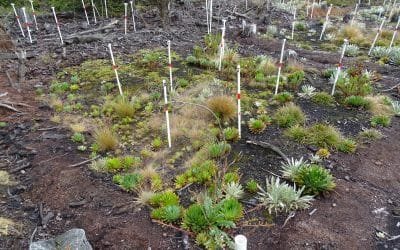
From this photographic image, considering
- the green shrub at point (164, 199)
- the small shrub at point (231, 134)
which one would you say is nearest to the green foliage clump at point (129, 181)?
the green shrub at point (164, 199)

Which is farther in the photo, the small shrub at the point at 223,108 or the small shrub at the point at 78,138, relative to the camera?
the small shrub at the point at 223,108

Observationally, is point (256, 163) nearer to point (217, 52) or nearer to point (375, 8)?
point (217, 52)

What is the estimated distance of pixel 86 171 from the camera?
558 cm

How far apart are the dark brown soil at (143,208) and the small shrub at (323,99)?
717mm

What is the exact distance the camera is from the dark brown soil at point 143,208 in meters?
4.35

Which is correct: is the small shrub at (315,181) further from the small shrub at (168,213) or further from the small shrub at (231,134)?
the small shrub at (168,213)

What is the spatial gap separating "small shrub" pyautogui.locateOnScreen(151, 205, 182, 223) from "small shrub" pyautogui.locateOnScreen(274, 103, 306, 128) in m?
3.16

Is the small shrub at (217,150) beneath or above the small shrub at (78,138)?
above

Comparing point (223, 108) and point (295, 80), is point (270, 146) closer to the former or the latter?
point (223, 108)

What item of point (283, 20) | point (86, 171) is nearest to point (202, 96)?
point (86, 171)

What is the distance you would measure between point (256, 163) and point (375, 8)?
54.8ft

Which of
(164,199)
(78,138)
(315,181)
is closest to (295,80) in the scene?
(315,181)

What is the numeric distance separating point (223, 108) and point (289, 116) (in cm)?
134

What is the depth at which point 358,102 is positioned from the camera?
24.7ft
